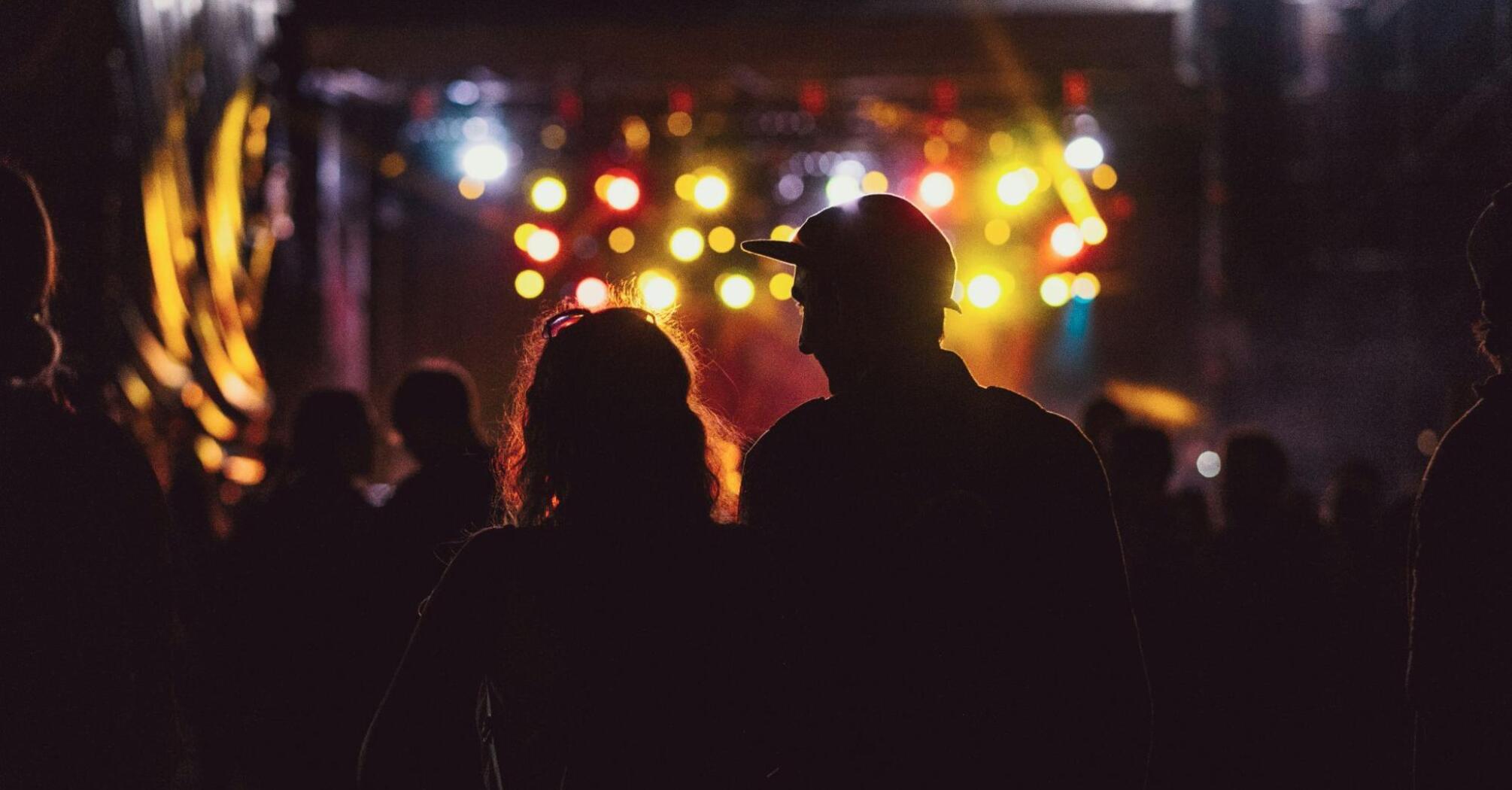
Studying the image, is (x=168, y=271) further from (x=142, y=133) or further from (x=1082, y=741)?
(x=1082, y=741)

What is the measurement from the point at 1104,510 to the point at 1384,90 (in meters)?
9.97

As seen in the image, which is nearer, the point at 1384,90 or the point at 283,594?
the point at 283,594

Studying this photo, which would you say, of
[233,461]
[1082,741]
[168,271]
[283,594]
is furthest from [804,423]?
[233,461]

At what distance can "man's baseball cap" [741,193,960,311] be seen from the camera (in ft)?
7.96

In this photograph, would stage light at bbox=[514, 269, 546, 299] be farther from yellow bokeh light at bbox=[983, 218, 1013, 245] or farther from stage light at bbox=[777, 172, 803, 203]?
yellow bokeh light at bbox=[983, 218, 1013, 245]

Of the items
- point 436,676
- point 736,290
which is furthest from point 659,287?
point 436,676

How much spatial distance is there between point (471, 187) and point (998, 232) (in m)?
4.55

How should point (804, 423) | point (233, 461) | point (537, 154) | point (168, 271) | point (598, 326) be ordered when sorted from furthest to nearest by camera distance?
point (537, 154) < point (233, 461) < point (168, 271) < point (804, 423) < point (598, 326)

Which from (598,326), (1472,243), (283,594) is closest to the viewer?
(598,326)

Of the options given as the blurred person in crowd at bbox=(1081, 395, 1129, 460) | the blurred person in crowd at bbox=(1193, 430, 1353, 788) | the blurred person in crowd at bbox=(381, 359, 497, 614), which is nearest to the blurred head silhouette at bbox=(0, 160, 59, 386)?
the blurred person in crowd at bbox=(381, 359, 497, 614)

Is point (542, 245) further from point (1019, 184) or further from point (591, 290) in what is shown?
point (1019, 184)

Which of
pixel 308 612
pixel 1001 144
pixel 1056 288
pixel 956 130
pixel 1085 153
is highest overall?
pixel 956 130

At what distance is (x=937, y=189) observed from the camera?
38.4 ft

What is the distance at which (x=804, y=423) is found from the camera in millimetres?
2389
